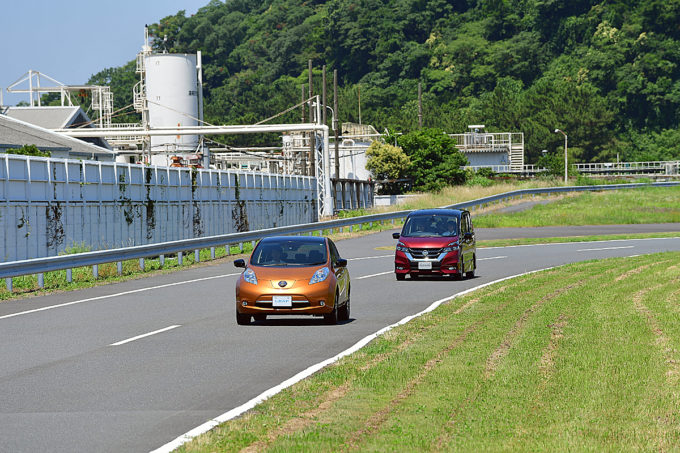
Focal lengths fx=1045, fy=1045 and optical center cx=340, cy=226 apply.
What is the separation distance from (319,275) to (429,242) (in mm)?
10007

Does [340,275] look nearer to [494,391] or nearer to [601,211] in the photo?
[494,391]

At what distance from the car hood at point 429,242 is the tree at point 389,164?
2600 inches

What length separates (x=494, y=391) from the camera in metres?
10.1

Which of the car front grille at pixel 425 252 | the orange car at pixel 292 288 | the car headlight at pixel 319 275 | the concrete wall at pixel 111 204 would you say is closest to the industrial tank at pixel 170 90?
the concrete wall at pixel 111 204

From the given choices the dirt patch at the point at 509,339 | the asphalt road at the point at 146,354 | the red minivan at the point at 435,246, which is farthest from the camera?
the red minivan at the point at 435,246

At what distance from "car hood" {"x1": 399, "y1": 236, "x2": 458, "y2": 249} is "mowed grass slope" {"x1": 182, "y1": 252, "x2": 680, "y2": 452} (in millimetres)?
9123

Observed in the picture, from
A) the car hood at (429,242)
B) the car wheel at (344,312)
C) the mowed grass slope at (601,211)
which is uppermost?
the car hood at (429,242)

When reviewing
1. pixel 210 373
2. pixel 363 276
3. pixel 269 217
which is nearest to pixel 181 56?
pixel 269 217

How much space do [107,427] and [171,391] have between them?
1860 mm

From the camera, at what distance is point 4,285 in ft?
83.9

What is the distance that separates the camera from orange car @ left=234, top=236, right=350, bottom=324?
1700 centimetres

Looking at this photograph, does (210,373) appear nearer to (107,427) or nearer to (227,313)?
(107,427)

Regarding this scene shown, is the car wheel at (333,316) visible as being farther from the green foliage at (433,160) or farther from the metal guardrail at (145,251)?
the green foliage at (433,160)

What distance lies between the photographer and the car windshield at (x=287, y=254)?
17.9m
